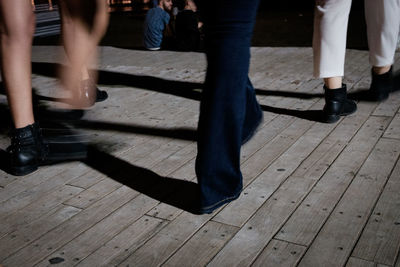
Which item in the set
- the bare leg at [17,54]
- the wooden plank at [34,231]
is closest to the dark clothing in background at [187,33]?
the bare leg at [17,54]

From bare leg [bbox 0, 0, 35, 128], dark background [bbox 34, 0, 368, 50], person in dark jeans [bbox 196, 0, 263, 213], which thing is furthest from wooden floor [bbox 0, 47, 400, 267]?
dark background [bbox 34, 0, 368, 50]

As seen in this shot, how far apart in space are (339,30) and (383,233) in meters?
1.27

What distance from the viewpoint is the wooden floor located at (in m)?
1.29

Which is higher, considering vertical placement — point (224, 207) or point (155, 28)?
point (155, 28)

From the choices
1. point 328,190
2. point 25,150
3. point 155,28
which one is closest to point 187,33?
point 155,28

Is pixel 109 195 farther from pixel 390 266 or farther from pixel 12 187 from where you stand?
pixel 390 266

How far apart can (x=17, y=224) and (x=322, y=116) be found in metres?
1.59

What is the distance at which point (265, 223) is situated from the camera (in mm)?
1426

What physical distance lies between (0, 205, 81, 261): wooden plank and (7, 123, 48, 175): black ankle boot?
376mm

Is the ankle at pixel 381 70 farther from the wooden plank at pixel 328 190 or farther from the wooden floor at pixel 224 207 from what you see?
the wooden plank at pixel 328 190

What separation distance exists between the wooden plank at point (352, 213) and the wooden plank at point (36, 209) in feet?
2.99

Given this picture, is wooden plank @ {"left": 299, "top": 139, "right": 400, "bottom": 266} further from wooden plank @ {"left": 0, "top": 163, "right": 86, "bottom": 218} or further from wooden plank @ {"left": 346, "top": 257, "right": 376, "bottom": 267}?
wooden plank @ {"left": 0, "top": 163, "right": 86, "bottom": 218}

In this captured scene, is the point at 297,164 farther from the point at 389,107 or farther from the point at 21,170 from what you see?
the point at 21,170

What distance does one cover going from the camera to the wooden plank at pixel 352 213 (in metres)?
1.24
